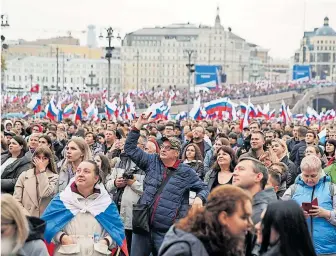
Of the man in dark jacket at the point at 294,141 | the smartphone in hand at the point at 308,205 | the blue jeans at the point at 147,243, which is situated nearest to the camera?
the smartphone in hand at the point at 308,205

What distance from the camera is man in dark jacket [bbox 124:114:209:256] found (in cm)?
848

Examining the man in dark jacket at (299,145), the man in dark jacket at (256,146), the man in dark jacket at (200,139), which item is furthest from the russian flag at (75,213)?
the man in dark jacket at (299,145)

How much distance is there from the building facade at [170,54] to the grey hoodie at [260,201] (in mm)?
163212

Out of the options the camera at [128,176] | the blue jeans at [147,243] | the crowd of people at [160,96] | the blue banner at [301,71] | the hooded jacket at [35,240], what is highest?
the hooded jacket at [35,240]

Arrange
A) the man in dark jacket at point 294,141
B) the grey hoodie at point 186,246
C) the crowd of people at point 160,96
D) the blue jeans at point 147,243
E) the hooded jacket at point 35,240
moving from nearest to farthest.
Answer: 1. the grey hoodie at point 186,246
2. the hooded jacket at point 35,240
3. the blue jeans at point 147,243
4. the man in dark jacket at point 294,141
5. the crowd of people at point 160,96

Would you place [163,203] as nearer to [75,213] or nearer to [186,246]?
[75,213]

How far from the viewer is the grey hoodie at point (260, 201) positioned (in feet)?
21.1

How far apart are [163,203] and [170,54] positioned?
16471 cm

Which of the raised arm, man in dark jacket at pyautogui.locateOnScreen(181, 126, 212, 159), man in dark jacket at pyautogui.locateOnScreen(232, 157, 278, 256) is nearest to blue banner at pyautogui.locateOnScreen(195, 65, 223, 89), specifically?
man in dark jacket at pyautogui.locateOnScreen(181, 126, 212, 159)

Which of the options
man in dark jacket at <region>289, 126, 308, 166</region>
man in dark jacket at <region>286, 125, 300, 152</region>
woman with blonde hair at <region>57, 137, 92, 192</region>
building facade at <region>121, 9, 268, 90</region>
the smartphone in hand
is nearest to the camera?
the smartphone in hand

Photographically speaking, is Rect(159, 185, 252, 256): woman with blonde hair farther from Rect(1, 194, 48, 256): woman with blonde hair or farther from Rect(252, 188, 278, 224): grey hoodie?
Rect(252, 188, 278, 224): grey hoodie

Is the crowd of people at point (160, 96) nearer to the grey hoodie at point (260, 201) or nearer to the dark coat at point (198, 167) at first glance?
the dark coat at point (198, 167)

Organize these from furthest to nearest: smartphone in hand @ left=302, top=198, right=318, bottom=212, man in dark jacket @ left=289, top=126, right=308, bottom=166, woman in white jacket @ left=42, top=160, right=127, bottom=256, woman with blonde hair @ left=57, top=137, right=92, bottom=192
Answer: man in dark jacket @ left=289, top=126, right=308, bottom=166, woman with blonde hair @ left=57, top=137, right=92, bottom=192, smartphone in hand @ left=302, top=198, right=318, bottom=212, woman in white jacket @ left=42, top=160, right=127, bottom=256

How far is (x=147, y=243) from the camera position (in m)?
8.68
